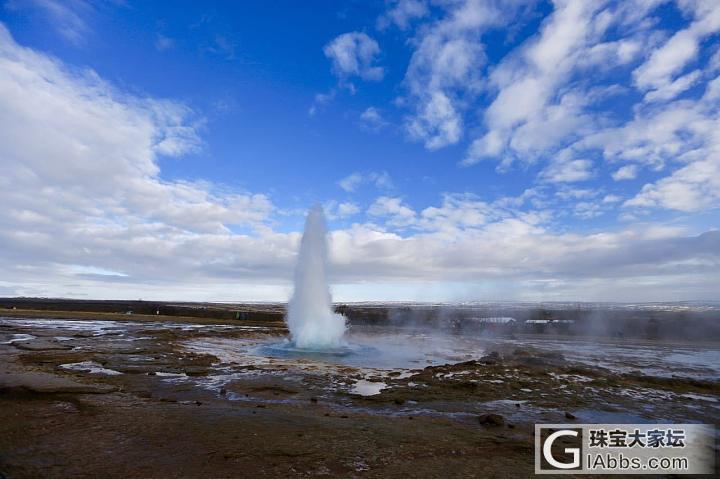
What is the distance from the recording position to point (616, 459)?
7445mm

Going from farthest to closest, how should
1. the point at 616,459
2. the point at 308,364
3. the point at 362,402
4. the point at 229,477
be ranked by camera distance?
the point at 308,364 < the point at 362,402 < the point at 616,459 < the point at 229,477

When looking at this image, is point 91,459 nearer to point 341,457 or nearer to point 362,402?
point 341,457

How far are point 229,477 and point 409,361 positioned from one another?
15.7 m

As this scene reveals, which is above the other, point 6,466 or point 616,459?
point 6,466

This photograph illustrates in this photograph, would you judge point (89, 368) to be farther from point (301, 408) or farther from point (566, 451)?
point (566, 451)

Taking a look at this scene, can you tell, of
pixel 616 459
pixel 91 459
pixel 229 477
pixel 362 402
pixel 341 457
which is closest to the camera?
pixel 229 477

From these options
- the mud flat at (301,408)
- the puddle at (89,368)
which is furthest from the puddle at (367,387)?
the puddle at (89,368)

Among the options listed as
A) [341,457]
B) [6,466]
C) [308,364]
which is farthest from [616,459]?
[308,364]

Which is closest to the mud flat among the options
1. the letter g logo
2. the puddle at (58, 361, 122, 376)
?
the puddle at (58, 361, 122, 376)

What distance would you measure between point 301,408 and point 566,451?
6.20 meters

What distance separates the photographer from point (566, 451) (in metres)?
7.52

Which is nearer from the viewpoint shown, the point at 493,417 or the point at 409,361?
the point at 493,417

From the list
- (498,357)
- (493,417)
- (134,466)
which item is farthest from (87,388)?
(498,357)

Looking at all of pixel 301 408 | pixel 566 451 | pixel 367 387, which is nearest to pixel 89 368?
pixel 301 408
